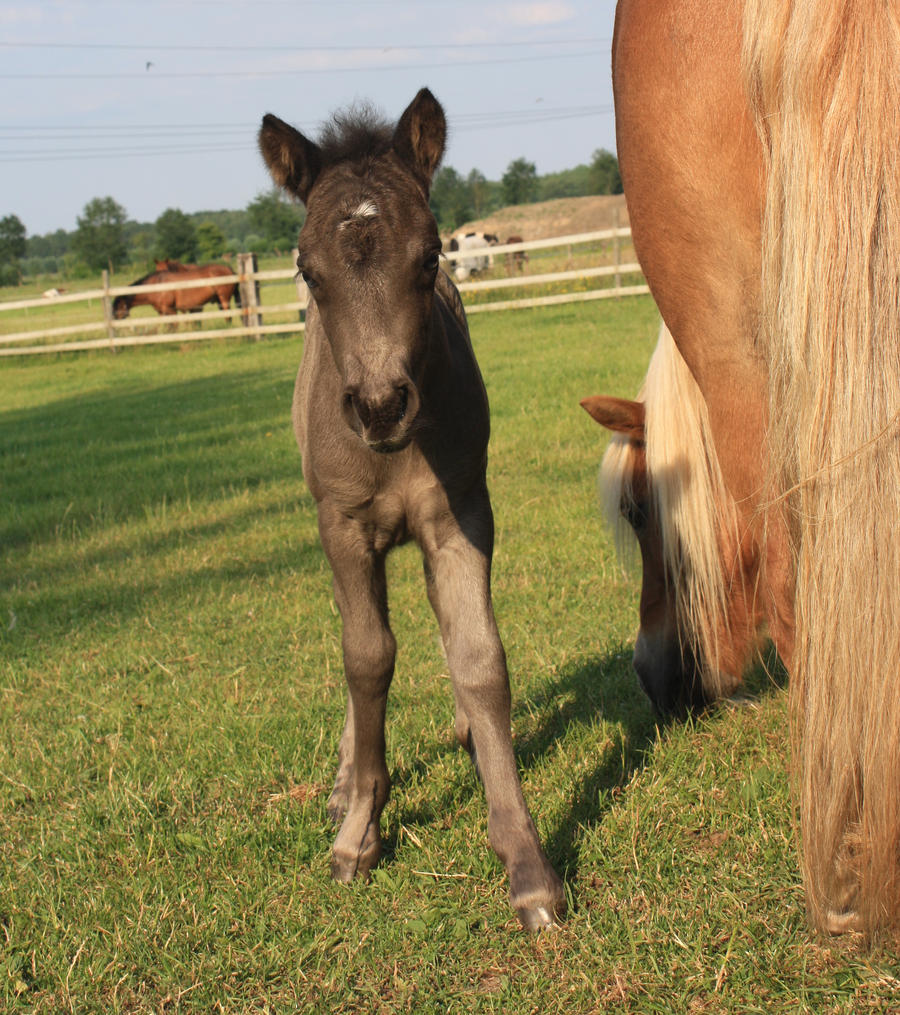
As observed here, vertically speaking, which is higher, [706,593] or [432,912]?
[706,593]

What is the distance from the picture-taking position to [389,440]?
2189mm

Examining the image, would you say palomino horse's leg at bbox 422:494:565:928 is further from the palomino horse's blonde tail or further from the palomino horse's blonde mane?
the palomino horse's blonde mane

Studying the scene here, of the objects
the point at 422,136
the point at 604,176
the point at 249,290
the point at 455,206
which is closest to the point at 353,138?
the point at 422,136

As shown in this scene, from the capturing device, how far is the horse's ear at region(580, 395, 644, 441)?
3436 millimetres

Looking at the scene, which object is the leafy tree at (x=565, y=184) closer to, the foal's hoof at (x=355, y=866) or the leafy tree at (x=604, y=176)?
the leafy tree at (x=604, y=176)

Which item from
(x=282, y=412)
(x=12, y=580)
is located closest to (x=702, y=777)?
(x=12, y=580)

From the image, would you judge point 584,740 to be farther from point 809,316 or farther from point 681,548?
point 809,316

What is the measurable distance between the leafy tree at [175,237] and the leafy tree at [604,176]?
93.0 feet

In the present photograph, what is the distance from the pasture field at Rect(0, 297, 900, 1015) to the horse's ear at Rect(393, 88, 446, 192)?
178 cm

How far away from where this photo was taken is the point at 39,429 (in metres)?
12.1

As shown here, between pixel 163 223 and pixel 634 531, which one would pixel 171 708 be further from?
pixel 163 223

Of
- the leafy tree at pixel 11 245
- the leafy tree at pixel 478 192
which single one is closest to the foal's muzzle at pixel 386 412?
the leafy tree at pixel 478 192

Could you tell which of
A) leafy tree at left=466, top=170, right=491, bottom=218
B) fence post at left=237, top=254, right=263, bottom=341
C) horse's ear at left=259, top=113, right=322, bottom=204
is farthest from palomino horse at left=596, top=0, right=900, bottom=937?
leafy tree at left=466, top=170, right=491, bottom=218

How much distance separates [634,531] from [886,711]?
5.74 feet
